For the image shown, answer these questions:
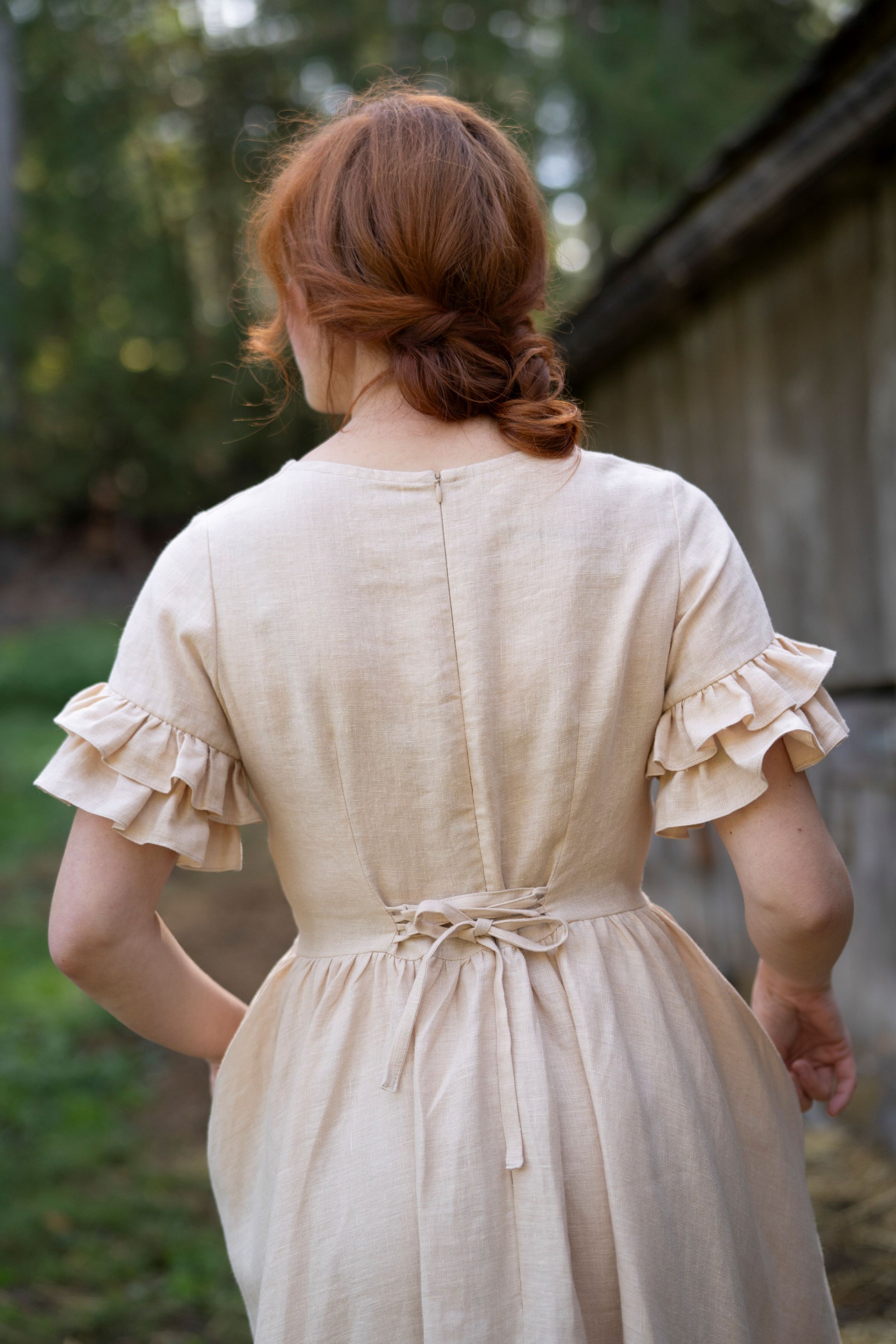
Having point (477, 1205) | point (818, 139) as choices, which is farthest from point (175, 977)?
point (818, 139)

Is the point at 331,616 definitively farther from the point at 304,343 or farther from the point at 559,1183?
the point at 559,1183

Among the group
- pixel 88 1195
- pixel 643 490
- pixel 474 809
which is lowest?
pixel 88 1195

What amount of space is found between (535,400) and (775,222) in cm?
242

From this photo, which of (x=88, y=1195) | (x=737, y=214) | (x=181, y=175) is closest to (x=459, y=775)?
(x=737, y=214)

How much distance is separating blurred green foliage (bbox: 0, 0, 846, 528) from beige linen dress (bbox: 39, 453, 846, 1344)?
11.5 m

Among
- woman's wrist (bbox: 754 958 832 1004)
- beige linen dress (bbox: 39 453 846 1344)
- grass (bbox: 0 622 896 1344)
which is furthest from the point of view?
grass (bbox: 0 622 896 1344)

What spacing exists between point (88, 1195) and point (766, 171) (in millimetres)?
3399

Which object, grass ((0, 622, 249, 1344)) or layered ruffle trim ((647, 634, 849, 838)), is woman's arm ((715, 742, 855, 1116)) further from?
grass ((0, 622, 249, 1344))

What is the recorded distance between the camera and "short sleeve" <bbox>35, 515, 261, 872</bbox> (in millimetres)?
1203

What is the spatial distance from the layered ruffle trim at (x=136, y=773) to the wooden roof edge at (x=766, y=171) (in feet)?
6.97

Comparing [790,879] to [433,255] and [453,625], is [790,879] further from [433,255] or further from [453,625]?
[433,255]

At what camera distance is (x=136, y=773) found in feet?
3.94

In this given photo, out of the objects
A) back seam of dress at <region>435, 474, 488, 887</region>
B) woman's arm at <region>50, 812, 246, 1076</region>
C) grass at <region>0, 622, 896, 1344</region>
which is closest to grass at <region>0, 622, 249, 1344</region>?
grass at <region>0, 622, 896, 1344</region>

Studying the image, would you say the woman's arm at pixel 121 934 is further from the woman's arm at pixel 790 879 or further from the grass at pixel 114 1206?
the grass at pixel 114 1206
